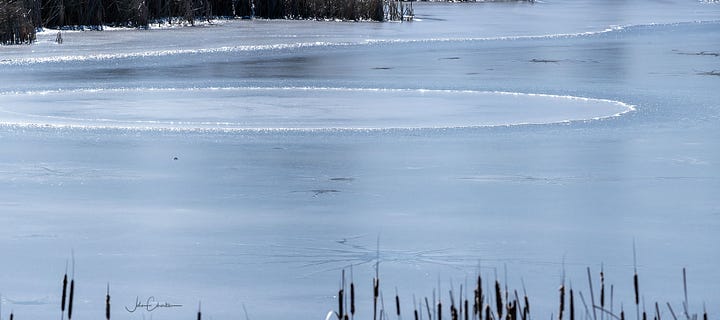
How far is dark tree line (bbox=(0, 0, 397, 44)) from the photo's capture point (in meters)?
19.5

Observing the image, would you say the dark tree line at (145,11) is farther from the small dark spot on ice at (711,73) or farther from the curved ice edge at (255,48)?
the small dark spot on ice at (711,73)

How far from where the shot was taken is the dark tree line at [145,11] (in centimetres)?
1945

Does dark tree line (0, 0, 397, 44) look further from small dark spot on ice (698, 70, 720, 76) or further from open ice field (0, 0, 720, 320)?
small dark spot on ice (698, 70, 720, 76)

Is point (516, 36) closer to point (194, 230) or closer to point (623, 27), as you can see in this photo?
point (623, 27)

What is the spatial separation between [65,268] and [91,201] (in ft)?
5.30

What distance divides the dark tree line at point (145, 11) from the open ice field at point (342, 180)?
2745 mm

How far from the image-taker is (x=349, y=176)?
25.3 feet

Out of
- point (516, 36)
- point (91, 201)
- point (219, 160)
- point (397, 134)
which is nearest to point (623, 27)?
point (516, 36)

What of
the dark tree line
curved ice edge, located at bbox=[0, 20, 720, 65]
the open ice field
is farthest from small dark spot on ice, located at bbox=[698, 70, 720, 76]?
the dark tree line

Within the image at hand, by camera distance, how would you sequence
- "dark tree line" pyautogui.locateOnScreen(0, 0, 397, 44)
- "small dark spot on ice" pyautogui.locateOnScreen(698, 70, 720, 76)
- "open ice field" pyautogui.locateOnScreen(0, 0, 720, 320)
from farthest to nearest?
"dark tree line" pyautogui.locateOnScreen(0, 0, 397, 44)
"small dark spot on ice" pyautogui.locateOnScreen(698, 70, 720, 76)
"open ice field" pyautogui.locateOnScreen(0, 0, 720, 320)

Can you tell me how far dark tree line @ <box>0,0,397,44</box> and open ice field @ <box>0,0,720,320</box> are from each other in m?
2.74

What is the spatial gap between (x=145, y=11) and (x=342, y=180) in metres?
15.9

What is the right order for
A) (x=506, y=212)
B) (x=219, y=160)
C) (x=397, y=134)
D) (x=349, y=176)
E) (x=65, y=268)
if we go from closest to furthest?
1. (x=65, y=268)
2. (x=506, y=212)
3. (x=349, y=176)
4. (x=219, y=160)
5. (x=397, y=134)

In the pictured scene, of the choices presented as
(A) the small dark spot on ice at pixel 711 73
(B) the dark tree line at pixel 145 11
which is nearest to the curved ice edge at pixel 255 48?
(B) the dark tree line at pixel 145 11
